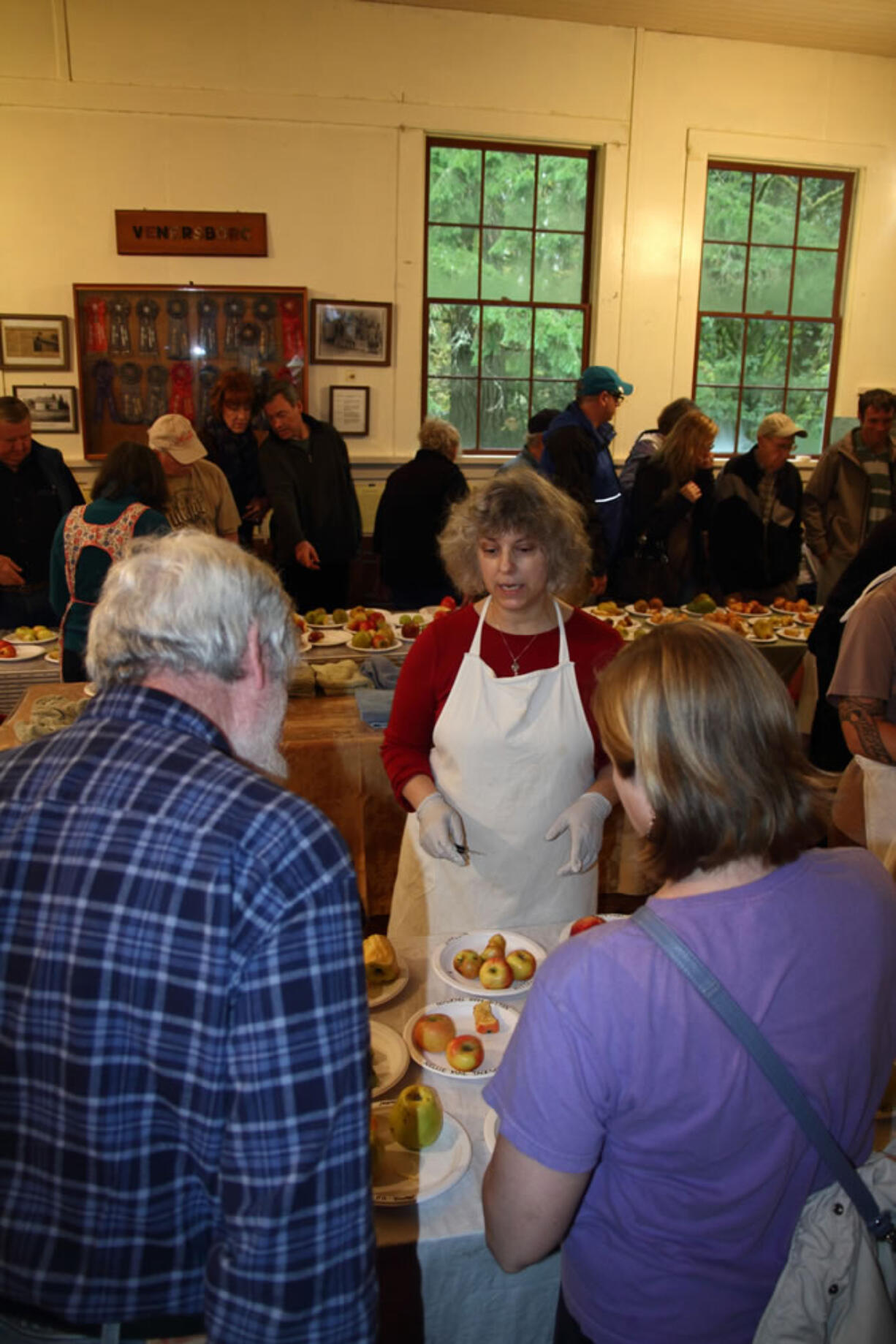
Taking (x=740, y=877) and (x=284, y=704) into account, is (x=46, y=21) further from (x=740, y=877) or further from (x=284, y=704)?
(x=740, y=877)

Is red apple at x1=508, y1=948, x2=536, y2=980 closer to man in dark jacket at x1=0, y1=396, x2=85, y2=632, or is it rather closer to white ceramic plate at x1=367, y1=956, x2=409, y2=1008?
white ceramic plate at x1=367, y1=956, x2=409, y2=1008

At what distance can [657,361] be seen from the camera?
786cm

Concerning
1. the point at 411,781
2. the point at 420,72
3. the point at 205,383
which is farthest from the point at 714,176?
the point at 411,781

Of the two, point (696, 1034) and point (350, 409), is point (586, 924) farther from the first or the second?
point (350, 409)

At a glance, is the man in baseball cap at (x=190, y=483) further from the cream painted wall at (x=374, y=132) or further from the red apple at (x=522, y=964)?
the red apple at (x=522, y=964)

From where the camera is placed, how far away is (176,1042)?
3.23 ft

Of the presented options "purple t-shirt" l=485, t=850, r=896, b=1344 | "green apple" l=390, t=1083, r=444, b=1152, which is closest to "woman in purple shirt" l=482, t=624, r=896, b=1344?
"purple t-shirt" l=485, t=850, r=896, b=1344

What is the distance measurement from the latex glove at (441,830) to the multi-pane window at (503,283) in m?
5.78

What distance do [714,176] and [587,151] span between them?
1.10 m

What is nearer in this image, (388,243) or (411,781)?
(411,781)

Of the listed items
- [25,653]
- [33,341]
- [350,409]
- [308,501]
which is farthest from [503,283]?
[25,653]

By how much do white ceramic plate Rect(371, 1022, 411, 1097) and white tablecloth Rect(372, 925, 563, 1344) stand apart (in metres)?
0.17

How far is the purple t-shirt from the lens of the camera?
1.03 meters

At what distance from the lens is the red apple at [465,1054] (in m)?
1.65
